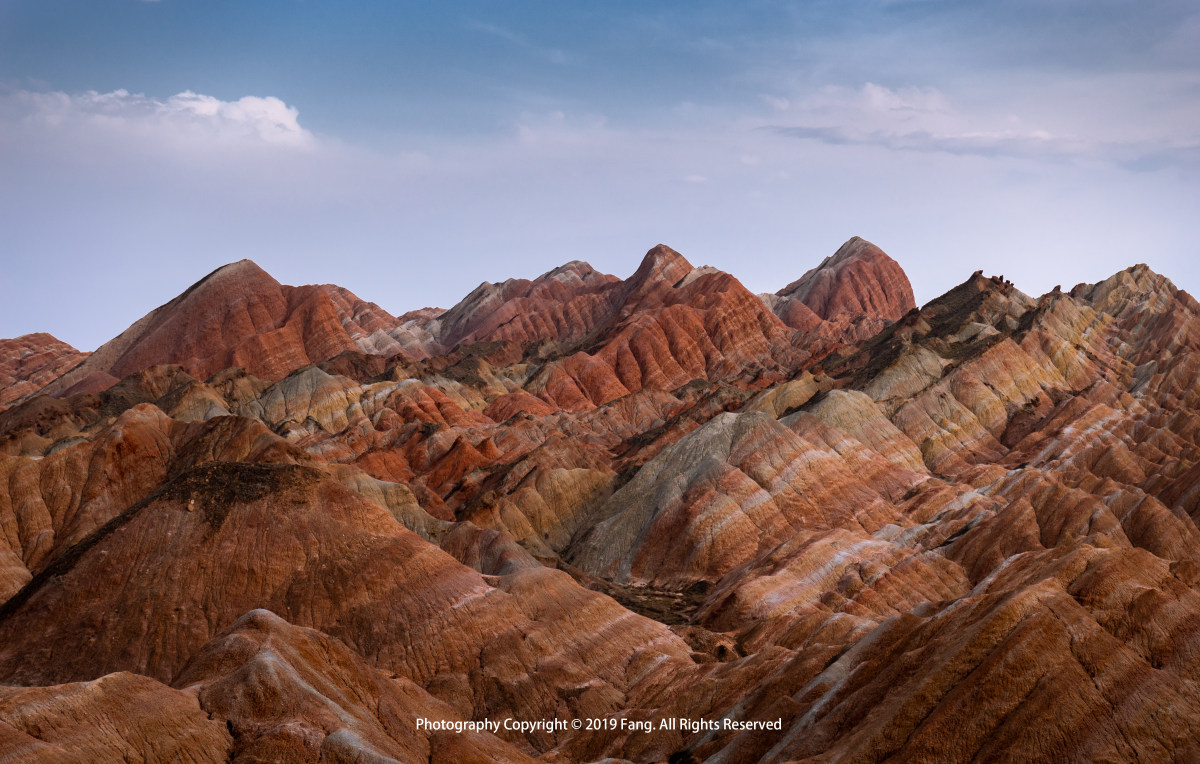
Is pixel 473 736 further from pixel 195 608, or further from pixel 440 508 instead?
pixel 440 508

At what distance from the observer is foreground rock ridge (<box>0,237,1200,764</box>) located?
142ft

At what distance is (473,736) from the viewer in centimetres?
5638

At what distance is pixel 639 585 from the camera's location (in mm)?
124625

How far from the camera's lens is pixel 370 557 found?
77.6 metres

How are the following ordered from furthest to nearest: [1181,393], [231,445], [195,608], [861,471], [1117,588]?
[1181,393], [861,471], [231,445], [195,608], [1117,588]

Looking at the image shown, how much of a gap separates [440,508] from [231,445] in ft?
106

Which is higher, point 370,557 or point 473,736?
point 370,557

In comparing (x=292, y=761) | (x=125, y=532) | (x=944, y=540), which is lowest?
(x=944, y=540)

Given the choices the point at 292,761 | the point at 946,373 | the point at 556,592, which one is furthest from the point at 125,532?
the point at 946,373

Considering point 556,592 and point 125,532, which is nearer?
point 125,532

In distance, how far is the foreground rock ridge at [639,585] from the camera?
43.3 metres

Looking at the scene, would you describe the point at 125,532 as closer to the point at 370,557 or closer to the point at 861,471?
the point at 370,557

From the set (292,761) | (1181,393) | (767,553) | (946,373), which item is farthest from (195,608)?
(1181,393)

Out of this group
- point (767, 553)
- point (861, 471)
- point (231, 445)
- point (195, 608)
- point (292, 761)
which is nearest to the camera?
point (292, 761)
